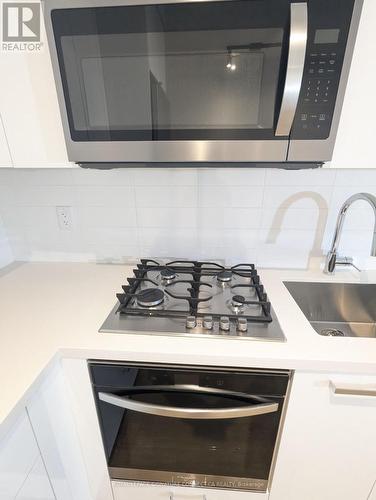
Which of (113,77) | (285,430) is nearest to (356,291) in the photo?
(285,430)

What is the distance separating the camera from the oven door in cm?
60

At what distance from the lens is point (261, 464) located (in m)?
0.88

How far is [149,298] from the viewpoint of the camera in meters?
0.92

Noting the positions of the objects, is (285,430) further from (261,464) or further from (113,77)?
(113,77)

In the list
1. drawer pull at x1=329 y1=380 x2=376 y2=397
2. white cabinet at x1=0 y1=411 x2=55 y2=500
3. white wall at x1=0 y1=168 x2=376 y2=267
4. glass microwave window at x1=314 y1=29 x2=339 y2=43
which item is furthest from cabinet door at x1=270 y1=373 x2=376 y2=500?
glass microwave window at x1=314 y1=29 x2=339 y2=43

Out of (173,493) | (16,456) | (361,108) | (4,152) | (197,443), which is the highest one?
(361,108)

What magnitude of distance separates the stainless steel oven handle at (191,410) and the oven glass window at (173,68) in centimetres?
75

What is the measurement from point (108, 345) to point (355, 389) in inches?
27.2

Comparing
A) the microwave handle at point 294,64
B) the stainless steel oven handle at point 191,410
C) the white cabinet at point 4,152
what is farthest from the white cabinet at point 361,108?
the white cabinet at point 4,152

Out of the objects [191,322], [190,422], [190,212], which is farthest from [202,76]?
[190,422]

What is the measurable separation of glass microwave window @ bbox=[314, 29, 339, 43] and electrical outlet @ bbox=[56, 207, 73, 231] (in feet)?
3.50

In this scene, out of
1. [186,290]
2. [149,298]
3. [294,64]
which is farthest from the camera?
[186,290]

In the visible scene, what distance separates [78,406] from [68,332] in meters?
0.25

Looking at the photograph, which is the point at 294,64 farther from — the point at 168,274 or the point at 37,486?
the point at 37,486
